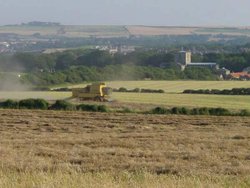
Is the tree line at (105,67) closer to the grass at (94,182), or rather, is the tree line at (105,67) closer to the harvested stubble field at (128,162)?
the harvested stubble field at (128,162)

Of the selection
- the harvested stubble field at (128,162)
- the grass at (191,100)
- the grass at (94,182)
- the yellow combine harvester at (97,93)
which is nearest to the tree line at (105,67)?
the grass at (191,100)

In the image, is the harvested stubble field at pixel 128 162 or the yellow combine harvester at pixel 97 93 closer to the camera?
the harvested stubble field at pixel 128 162

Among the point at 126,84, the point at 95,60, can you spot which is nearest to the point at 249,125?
the point at 126,84

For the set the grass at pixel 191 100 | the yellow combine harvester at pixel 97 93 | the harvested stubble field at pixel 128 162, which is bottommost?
the grass at pixel 191 100

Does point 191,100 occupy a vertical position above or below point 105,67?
below

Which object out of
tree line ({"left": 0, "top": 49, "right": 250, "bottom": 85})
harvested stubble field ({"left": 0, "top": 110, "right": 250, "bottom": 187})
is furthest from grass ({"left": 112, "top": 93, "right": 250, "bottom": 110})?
harvested stubble field ({"left": 0, "top": 110, "right": 250, "bottom": 187})

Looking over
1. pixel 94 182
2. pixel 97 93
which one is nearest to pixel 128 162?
pixel 94 182

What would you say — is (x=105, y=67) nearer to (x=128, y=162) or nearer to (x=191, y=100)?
(x=191, y=100)

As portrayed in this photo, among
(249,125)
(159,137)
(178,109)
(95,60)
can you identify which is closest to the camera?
(159,137)

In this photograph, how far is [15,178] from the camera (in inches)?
249

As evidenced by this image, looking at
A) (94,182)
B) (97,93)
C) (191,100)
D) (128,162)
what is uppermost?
(94,182)

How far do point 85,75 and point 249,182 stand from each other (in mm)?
53043

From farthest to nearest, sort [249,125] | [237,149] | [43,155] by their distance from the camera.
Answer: [249,125], [237,149], [43,155]

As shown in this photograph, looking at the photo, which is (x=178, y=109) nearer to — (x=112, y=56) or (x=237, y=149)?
(x=237, y=149)
